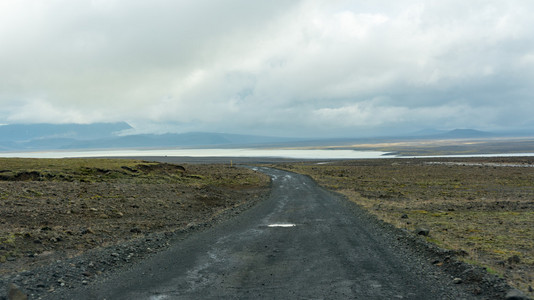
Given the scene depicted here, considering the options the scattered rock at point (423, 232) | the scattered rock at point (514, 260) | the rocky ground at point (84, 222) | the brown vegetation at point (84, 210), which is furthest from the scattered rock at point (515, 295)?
the brown vegetation at point (84, 210)

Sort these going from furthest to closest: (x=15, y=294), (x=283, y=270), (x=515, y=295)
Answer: (x=283, y=270), (x=15, y=294), (x=515, y=295)

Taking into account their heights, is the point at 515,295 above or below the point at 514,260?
above

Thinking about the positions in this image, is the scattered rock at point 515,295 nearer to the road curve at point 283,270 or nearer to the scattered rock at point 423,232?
the road curve at point 283,270

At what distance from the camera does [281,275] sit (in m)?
10.2

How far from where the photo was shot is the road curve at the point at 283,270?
876cm

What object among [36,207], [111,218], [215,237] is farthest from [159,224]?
[36,207]

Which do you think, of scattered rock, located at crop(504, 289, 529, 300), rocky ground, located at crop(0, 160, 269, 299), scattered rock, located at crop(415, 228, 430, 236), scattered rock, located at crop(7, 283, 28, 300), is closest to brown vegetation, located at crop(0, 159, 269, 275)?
rocky ground, located at crop(0, 160, 269, 299)

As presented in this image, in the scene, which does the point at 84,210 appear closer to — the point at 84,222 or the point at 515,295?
the point at 84,222

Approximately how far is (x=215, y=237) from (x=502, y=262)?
10955 millimetres

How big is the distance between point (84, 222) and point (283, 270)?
1221cm

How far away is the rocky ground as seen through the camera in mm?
10578

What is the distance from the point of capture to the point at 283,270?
1071 centimetres

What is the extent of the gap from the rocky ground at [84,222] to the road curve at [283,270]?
130cm

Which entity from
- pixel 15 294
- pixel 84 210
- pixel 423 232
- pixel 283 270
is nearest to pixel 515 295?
pixel 283 270
